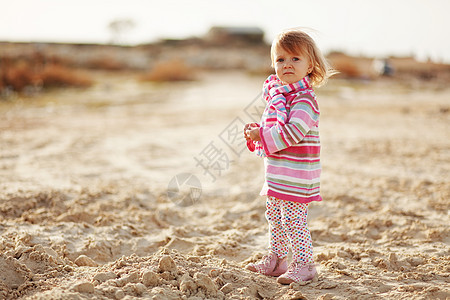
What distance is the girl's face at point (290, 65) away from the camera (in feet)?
6.97

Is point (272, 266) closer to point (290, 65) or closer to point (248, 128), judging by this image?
point (248, 128)

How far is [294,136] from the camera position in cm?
205

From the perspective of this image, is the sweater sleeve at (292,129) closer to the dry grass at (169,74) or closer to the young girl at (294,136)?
the young girl at (294,136)

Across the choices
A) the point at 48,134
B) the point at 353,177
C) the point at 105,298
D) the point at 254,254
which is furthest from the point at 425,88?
the point at 105,298

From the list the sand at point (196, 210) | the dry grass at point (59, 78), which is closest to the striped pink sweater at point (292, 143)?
the sand at point (196, 210)

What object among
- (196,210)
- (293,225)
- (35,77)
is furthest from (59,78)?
(293,225)

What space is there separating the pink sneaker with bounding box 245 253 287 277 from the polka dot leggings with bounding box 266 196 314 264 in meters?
0.11

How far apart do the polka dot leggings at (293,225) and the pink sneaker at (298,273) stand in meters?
0.03

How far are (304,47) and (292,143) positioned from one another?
47 cm

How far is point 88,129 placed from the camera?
22.9ft

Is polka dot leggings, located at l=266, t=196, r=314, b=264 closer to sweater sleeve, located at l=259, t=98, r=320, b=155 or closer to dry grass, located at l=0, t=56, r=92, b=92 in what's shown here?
sweater sleeve, located at l=259, t=98, r=320, b=155

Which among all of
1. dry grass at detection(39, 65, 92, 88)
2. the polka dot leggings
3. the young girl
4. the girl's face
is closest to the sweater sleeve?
the young girl

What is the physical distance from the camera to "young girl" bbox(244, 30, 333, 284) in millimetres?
2088

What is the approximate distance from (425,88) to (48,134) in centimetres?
1152
